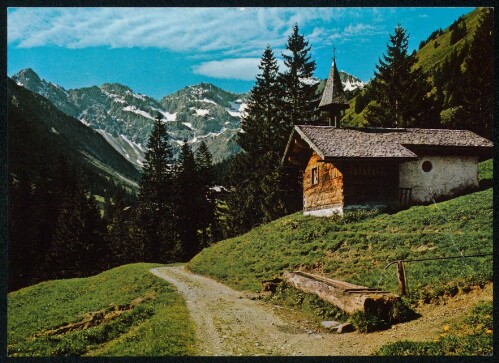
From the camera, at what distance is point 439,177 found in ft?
79.2

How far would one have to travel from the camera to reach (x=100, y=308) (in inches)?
635

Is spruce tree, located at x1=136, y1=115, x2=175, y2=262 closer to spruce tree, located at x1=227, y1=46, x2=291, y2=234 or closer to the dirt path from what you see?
spruce tree, located at x1=227, y1=46, x2=291, y2=234

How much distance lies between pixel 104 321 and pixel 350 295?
340 inches

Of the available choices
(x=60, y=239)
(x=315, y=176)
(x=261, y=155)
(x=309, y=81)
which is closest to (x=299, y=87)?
(x=309, y=81)

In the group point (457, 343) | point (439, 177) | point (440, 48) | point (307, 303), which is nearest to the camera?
point (457, 343)

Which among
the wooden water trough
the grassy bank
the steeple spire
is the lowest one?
the grassy bank

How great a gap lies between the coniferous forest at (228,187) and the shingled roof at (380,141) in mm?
4568

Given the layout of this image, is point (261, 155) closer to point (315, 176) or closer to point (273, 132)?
point (273, 132)

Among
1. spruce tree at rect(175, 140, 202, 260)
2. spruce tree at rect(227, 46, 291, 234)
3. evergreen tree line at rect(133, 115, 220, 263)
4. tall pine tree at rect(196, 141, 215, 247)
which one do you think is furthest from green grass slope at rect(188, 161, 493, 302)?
tall pine tree at rect(196, 141, 215, 247)

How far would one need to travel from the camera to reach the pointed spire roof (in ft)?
91.2

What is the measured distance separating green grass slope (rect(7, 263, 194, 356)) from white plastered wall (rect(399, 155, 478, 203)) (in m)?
15.6

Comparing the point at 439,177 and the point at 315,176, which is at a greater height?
the point at 315,176

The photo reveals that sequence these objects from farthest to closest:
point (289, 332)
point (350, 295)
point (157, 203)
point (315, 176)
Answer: point (157, 203) → point (315, 176) → point (350, 295) → point (289, 332)

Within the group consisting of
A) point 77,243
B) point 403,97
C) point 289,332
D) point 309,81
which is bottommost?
point 289,332
